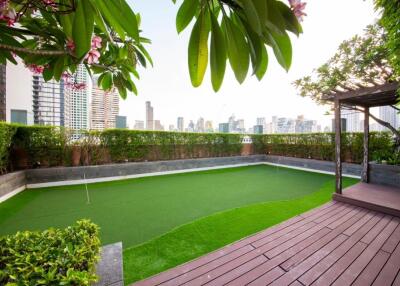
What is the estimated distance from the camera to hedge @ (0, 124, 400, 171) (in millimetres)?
4688

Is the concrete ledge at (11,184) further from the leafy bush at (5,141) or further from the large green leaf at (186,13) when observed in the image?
the large green leaf at (186,13)

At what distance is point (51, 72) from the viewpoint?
958 millimetres

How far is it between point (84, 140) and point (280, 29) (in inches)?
250

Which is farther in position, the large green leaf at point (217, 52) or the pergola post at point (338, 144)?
the pergola post at point (338, 144)

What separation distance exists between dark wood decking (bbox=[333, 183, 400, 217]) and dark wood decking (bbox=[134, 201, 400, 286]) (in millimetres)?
480

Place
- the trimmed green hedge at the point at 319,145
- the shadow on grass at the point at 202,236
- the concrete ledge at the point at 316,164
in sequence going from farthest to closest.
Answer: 1. the concrete ledge at the point at 316,164
2. the trimmed green hedge at the point at 319,145
3. the shadow on grass at the point at 202,236

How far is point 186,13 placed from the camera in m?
0.57

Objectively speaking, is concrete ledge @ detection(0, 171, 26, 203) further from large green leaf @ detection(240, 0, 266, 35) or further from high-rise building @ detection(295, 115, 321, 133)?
high-rise building @ detection(295, 115, 321, 133)

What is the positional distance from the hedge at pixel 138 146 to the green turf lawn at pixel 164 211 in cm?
105

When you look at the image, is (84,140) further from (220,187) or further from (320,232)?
(320,232)

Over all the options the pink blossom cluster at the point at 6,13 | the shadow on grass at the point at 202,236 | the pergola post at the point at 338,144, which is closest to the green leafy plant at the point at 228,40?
the pink blossom cluster at the point at 6,13

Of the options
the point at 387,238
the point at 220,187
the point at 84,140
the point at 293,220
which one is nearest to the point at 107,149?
the point at 84,140

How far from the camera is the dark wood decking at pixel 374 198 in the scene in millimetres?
3008

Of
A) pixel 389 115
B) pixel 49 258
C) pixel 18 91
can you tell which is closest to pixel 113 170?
pixel 49 258
